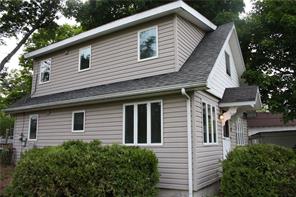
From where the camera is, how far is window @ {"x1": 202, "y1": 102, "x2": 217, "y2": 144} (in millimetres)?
8398

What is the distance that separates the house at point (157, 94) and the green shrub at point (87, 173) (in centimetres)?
125

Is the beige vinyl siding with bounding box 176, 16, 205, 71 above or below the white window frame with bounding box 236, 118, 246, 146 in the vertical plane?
above

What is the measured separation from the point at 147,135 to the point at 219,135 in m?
2.79

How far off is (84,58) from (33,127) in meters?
4.06

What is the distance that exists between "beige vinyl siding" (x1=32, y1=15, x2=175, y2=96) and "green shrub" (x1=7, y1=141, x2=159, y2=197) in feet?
11.0

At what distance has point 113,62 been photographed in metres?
10.4

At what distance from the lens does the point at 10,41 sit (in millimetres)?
19641

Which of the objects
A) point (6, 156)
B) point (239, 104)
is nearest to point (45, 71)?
point (6, 156)

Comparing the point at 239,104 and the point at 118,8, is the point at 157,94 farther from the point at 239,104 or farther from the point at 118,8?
the point at 118,8

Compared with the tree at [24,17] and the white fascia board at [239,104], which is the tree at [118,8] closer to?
the tree at [24,17]

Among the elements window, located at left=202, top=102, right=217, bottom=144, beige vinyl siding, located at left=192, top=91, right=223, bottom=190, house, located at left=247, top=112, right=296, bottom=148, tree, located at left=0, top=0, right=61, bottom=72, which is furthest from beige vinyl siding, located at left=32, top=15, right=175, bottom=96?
house, located at left=247, top=112, right=296, bottom=148

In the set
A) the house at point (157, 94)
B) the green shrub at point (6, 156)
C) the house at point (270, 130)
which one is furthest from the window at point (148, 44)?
the house at point (270, 130)

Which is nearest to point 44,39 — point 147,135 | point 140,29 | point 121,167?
point 140,29

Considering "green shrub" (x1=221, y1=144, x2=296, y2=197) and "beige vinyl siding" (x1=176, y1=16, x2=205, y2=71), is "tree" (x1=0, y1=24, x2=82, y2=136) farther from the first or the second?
"green shrub" (x1=221, y1=144, x2=296, y2=197)
